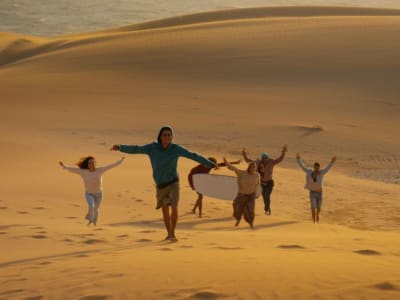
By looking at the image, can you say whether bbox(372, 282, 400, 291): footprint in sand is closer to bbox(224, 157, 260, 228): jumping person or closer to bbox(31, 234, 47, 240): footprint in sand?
bbox(31, 234, 47, 240): footprint in sand

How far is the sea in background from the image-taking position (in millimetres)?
143125

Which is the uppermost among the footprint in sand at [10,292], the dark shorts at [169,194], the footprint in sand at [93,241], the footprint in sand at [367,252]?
the dark shorts at [169,194]

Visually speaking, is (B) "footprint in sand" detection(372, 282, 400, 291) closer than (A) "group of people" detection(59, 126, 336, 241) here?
Yes

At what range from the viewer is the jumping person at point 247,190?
12883 mm

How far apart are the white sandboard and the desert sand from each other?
0.51m

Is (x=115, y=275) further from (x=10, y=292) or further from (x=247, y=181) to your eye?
(x=247, y=181)

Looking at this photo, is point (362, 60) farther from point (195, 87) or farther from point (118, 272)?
point (118, 272)

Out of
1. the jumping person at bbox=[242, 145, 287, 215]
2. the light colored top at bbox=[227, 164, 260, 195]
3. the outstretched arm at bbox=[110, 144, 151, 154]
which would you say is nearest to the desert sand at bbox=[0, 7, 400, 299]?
the jumping person at bbox=[242, 145, 287, 215]

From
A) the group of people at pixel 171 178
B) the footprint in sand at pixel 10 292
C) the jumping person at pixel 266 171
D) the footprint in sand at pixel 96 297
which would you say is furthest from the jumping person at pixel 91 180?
the footprint in sand at pixel 96 297

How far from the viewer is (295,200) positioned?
18.7m

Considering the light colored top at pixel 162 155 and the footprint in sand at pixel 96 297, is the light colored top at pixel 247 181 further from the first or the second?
the footprint in sand at pixel 96 297

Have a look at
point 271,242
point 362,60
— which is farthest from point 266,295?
point 362,60

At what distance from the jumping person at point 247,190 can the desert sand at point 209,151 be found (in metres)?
0.36

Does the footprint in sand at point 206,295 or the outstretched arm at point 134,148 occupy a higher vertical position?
the outstretched arm at point 134,148
